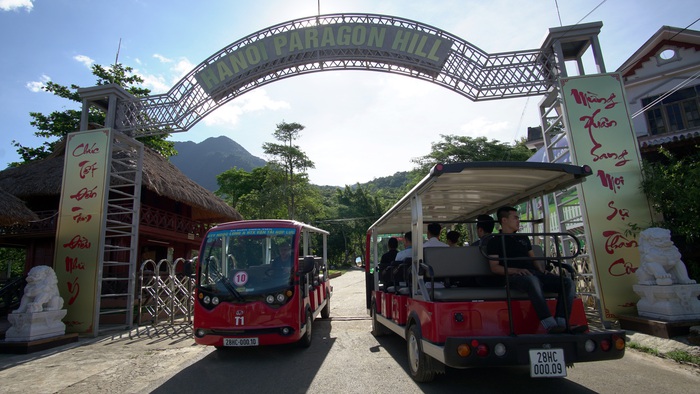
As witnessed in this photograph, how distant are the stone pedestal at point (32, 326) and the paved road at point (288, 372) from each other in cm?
45

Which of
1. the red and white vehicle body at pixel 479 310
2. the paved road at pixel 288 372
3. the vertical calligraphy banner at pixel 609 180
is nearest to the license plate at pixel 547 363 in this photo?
the red and white vehicle body at pixel 479 310

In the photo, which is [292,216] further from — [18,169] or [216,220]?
[18,169]

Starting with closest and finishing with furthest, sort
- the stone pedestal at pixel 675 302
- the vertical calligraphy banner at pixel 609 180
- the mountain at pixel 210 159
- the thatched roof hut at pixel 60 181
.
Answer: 1. the stone pedestal at pixel 675 302
2. the vertical calligraphy banner at pixel 609 180
3. the thatched roof hut at pixel 60 181
4. the mountain at pixel 210 159

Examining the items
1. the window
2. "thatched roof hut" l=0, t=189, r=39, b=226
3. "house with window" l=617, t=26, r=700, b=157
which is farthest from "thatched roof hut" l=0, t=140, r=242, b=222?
the window

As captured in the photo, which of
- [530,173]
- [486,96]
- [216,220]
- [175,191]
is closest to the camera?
[530,173]

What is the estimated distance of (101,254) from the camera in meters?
9.02

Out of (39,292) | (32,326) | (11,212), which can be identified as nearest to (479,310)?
(32,326)

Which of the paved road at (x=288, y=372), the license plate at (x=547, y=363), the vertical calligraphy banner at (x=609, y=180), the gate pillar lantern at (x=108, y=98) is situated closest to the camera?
the license plate at (x=547, y=363)

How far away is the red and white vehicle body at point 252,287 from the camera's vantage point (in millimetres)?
5918

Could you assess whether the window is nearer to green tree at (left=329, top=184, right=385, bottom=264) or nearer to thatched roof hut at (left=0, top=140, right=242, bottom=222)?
thatched roof hut at (left=0, top=140, right=242, bottom=222)

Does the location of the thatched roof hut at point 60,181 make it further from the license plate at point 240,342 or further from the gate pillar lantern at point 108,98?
the license plate at point 240,342

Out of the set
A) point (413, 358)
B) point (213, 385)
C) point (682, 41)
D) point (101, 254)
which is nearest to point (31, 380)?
point (213, 385)

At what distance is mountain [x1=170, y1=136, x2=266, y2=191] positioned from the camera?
154 metres

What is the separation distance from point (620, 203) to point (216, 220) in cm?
1963
